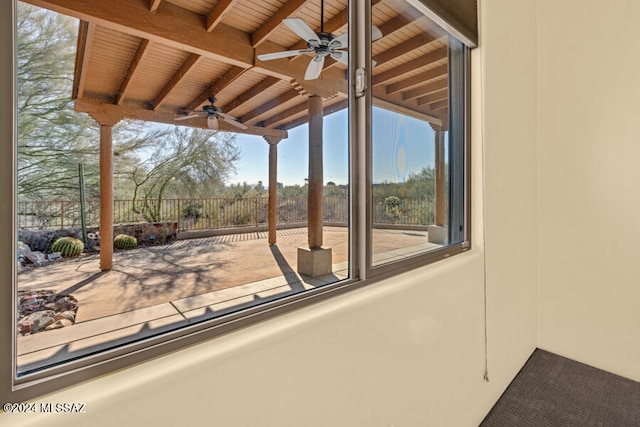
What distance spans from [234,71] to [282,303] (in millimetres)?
2524

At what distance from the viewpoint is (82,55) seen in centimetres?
138

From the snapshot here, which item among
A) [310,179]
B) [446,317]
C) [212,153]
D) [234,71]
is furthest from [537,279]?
[234,71]

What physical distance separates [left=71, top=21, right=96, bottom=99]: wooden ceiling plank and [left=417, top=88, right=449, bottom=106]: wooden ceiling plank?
5.84 ft

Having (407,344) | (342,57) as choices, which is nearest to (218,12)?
(342,57)

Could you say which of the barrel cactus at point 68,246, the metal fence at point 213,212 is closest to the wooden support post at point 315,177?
the metal fence at point 213,212

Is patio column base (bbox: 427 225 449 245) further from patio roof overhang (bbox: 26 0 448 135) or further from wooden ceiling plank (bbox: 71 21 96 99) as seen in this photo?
wooden ceiling plank (bbox: 71 21 96 99)

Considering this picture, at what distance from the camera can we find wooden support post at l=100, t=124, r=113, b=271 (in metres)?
1.34

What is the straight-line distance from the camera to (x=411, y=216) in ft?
6.02

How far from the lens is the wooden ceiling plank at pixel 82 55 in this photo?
1.21 m

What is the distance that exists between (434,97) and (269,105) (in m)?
1.50

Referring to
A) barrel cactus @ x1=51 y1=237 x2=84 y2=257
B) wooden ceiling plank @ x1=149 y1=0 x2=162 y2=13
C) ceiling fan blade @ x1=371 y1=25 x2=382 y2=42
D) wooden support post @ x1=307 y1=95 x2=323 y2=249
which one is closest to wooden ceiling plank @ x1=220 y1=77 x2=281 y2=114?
wooden support post @ x1=307 y1=95 x2=323 y2=249

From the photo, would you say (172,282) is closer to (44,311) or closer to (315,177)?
(44,311)

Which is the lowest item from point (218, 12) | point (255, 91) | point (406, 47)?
point (406, 47)

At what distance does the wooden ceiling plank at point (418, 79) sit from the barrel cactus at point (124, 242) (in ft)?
5.08
